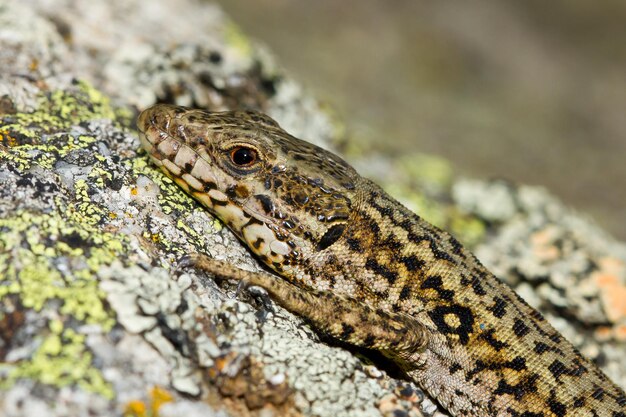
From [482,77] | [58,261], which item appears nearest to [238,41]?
[58,261]

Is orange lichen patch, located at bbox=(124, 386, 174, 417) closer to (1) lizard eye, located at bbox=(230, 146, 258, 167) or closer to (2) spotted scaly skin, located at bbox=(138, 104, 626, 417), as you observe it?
(2) spotted scaly skin, located at bbox=(138, 104, 626, 417)

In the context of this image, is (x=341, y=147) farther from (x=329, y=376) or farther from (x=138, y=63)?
(x=329, y=376)

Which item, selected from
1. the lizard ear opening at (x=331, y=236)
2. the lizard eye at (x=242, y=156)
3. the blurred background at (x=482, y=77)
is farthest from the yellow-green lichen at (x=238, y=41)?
the lizard ear opening at (x=331, y=236)

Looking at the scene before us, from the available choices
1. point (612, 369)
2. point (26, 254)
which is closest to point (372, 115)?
point (612, 369)

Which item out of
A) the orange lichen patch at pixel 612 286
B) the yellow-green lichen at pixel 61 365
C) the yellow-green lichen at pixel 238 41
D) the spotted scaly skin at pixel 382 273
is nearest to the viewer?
the yellow-green lichen at pixel 61 365

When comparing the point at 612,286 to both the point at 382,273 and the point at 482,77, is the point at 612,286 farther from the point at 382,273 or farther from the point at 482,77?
the point at 482,77

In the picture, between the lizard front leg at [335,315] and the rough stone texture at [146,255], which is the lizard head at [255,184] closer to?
the rough stone texture at [146,255]

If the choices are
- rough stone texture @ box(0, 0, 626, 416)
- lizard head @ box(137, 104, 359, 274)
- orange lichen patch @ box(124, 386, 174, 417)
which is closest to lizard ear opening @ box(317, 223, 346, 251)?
lizard head @ box(137, 104, 359, 274)
